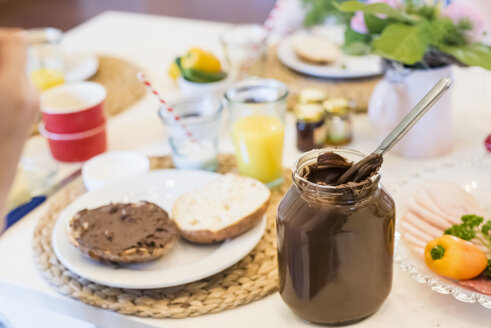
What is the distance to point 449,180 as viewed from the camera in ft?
4.13

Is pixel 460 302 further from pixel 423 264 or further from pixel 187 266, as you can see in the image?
pixel 187 266

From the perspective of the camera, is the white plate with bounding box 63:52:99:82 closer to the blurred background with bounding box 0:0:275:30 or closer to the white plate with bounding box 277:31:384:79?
the white plate with bounding box 277:31:384:79

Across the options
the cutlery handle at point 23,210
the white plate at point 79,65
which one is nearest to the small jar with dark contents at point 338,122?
the cutlery handle at point 23,210

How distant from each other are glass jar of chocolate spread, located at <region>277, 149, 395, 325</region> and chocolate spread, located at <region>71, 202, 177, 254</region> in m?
0.26

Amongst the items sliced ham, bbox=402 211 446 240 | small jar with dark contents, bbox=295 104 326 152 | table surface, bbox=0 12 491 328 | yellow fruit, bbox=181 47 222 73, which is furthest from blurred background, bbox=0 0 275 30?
sliced ham, bbox=402 211 446 240

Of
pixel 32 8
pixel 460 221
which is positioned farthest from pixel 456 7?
pixel 32 8

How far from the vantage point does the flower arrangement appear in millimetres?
1270

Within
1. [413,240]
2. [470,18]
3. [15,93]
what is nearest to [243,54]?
[470,18]

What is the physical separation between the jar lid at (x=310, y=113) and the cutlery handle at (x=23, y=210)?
0.59 metres

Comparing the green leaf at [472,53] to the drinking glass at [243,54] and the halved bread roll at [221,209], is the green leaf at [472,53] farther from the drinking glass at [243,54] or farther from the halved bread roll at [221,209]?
the drinking glass at [243,54]

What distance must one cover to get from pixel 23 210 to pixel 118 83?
67 cm

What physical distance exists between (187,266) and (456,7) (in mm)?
784

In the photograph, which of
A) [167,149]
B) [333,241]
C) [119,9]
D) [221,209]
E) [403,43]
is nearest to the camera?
[333,241]

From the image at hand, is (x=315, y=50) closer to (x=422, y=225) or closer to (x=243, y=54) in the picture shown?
(x=243, y=54)
